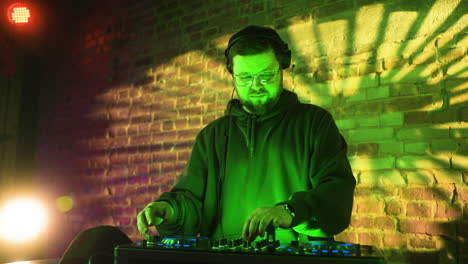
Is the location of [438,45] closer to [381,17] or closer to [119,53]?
[381,17]

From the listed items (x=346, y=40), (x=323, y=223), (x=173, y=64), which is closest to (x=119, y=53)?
(x=173, y=64)

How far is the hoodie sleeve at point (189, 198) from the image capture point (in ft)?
4.74

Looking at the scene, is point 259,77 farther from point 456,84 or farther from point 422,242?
point 422,242

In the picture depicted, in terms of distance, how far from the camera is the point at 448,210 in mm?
1798

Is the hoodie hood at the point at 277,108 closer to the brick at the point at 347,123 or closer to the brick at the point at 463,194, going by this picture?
the brick at the point at 347,123

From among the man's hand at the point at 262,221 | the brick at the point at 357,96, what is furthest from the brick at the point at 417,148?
the man's hand at the point at 262,221

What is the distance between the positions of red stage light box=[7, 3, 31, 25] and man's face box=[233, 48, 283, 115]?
255 centimetres

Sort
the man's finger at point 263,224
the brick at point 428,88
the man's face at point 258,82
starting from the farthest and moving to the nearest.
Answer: the brick at point 428,88, the man's face at point 258,82, the man's finger at point 263,224

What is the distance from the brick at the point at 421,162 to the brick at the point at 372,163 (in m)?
0.04

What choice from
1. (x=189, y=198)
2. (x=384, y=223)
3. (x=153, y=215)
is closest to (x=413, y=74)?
(x=384, y=223)

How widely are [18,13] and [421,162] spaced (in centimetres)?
321

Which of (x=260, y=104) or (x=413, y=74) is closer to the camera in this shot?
(x=260, y=104)

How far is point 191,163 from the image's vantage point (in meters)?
1.66

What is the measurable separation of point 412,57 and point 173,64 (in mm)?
1692
